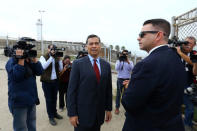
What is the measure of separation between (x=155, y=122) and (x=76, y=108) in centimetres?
103

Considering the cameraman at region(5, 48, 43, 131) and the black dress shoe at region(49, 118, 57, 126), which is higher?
the cameraman at region(5, 48, 43, 131)

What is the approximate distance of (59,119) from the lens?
3.61m

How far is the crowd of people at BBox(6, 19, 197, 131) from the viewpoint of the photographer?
3.92 ft

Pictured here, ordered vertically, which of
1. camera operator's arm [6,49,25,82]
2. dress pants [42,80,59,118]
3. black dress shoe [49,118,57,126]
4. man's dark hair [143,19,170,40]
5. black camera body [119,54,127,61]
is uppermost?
man's dark hair [143,19,170,40]

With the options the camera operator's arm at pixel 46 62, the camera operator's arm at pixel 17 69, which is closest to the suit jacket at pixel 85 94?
the camera operator's arm at pixel 17 69

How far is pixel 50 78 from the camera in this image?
3.29 meters

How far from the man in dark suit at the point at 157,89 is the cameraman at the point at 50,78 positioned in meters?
2.43

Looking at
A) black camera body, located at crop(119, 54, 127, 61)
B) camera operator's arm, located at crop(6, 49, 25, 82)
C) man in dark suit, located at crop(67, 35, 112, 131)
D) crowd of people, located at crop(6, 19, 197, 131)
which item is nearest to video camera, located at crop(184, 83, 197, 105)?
crowd of people, located at crop(6, 19, 197, 131)

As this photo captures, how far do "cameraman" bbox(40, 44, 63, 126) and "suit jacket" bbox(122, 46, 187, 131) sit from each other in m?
2.44

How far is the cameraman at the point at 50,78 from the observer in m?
3.26

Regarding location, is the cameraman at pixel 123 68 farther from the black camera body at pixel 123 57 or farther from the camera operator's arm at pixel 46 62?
the camera operator's arm at pixel 46 62

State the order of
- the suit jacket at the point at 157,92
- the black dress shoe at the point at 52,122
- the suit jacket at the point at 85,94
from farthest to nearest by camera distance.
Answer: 1. the black dress shoe at the point at 52,122
2. the suit jacket at the point at 85,94
3. the suit jacket at the point at 157,92

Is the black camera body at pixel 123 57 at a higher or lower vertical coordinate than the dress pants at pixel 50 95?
higher

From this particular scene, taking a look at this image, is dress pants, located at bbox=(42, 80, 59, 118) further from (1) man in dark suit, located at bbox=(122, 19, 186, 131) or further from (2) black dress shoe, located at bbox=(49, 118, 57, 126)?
(1) man in dark suit, located at bbox=(122, 19, 186, 131)
